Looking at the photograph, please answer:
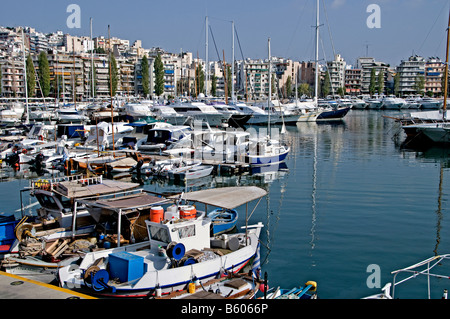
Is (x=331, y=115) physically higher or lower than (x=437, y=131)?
higher

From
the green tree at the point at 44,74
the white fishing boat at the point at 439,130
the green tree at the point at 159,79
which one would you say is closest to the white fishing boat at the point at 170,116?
A: the white fishing boat at the point at 439,130

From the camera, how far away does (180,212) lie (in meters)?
14.9

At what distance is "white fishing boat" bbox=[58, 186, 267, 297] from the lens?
488 inches

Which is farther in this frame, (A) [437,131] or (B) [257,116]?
(B) [257,116]

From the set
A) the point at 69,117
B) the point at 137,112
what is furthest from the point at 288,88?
the point at 69,117

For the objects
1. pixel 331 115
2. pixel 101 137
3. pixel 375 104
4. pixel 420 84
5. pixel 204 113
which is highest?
pixel 420 84

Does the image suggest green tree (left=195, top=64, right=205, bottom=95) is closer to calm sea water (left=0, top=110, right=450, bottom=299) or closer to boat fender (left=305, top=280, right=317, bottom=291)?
calm sea water (left=0, top=110, right=450, bottom=299)

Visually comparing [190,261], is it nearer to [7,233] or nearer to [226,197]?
[226,197]

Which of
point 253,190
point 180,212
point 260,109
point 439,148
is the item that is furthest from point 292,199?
point 260,109

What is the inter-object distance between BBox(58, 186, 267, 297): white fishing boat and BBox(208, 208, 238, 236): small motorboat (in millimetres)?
2682

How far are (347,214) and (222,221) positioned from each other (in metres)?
6.93

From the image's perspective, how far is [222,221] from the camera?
19062 mm

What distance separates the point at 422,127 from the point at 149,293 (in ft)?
142
